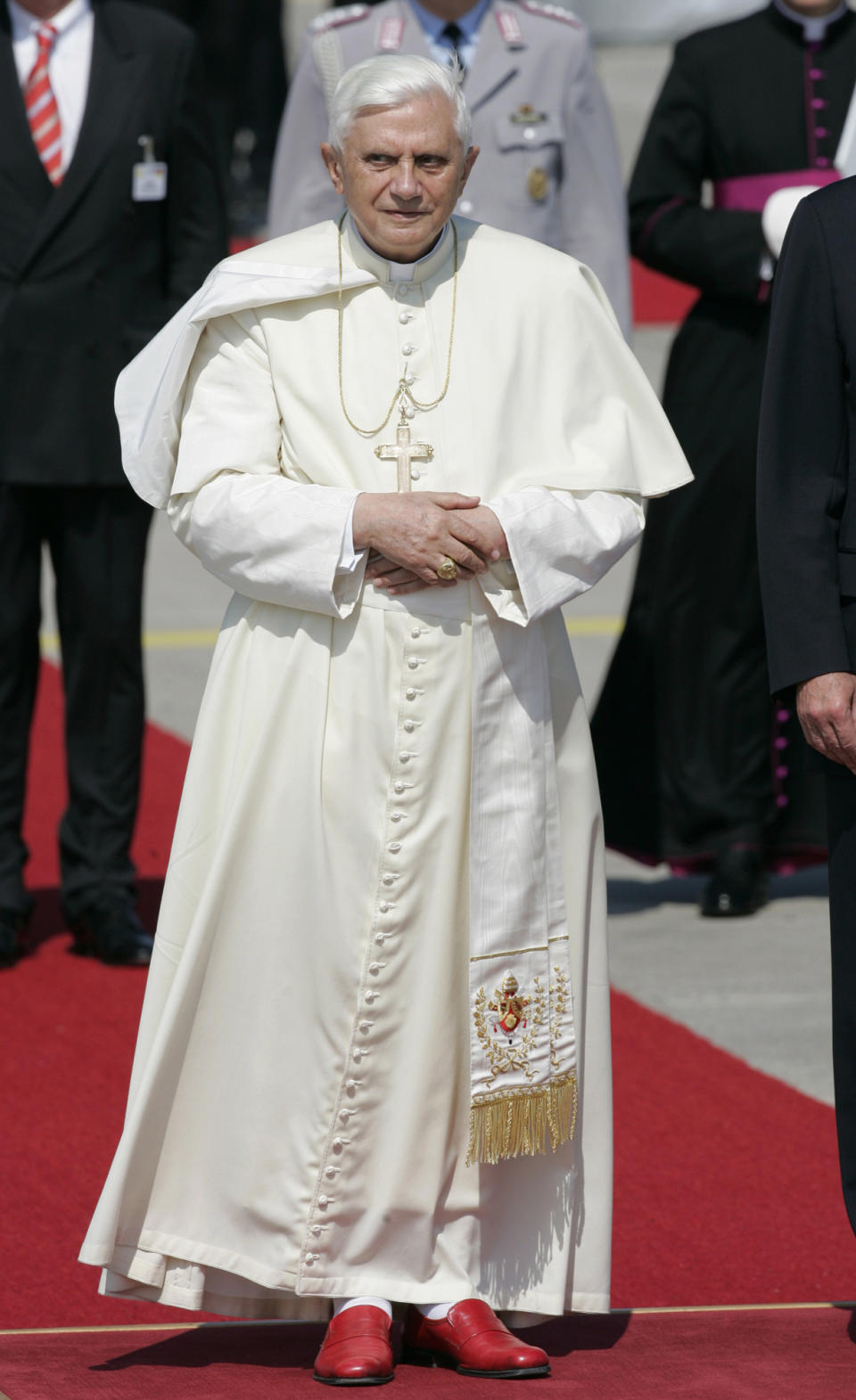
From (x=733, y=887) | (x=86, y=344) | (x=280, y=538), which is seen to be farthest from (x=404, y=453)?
(x=733, y=887)

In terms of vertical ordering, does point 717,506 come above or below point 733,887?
above

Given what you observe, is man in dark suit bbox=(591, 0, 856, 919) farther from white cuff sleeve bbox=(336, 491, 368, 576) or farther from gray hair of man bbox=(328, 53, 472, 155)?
white cuff sleeve bbox=(336, 491, 368, 576)

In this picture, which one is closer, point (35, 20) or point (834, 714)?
point (834, 714)

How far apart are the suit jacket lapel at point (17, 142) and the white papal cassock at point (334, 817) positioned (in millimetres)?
1895

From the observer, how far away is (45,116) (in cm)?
519

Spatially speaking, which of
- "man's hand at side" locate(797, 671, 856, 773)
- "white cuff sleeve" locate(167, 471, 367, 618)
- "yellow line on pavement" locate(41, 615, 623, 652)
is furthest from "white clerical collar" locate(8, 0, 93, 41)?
"yellow line on pavement" locate(41, 615, 623, 652)

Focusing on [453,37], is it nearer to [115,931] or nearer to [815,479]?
[115,931]

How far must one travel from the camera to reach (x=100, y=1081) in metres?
4.70

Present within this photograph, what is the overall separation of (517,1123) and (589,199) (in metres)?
2.79

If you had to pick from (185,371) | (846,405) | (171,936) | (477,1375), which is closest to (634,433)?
(846,405)

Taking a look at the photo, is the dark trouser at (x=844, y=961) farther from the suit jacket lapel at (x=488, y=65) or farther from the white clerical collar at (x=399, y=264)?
the suit jacket lapel at (x=488, y=65)

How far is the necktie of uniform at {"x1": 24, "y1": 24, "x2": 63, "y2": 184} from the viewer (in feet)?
17.0

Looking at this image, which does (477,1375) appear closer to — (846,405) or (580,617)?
(846,405)

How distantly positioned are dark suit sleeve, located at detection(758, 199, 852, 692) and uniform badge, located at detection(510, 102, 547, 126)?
2.20 meters
